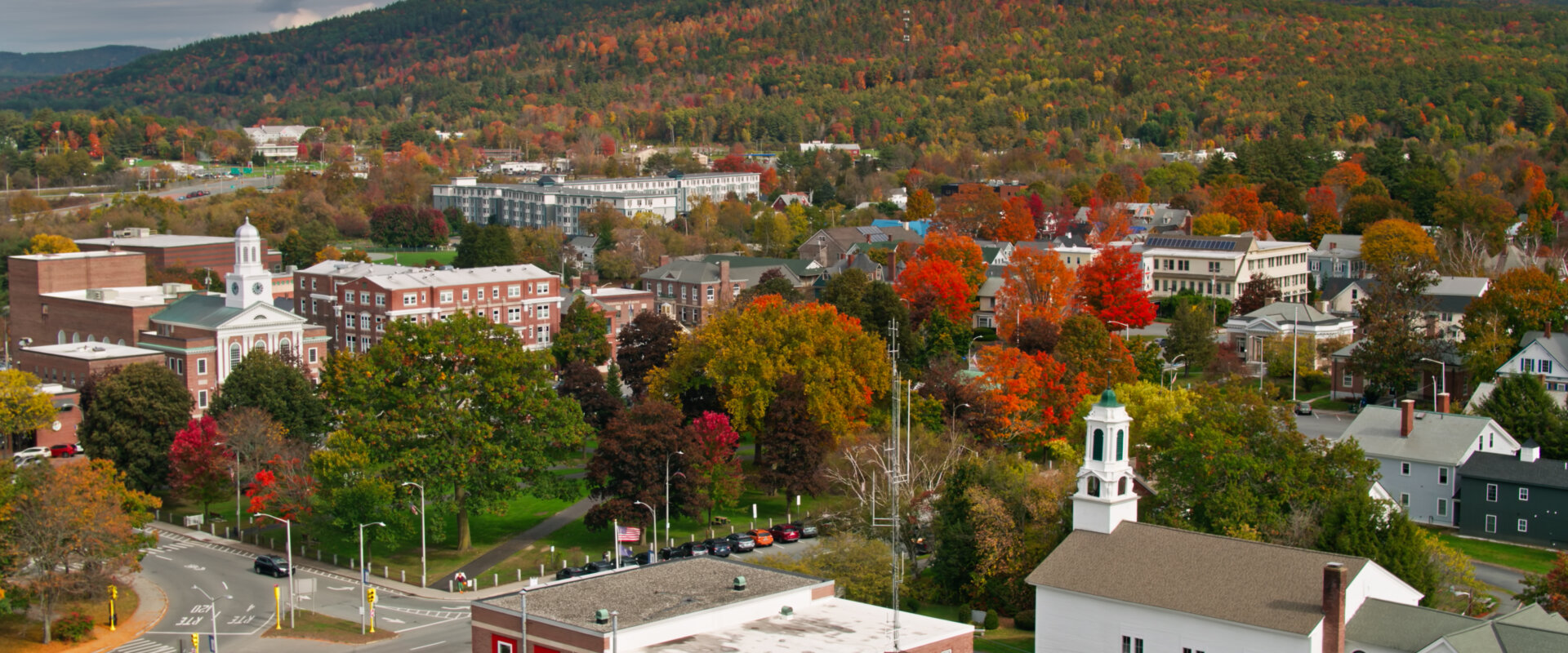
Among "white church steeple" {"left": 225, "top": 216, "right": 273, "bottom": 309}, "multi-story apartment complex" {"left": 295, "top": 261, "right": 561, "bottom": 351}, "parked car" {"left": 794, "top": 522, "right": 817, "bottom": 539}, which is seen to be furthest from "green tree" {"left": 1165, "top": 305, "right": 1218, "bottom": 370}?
"white church steeple" {"left": 225, "top": 216, "right": 273, "bottom": 309}

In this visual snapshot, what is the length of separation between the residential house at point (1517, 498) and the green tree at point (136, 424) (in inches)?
2037

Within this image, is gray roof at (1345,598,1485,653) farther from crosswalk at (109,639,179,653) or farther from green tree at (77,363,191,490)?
green tree at (77,363,191,490)

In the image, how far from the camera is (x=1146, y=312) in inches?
3789

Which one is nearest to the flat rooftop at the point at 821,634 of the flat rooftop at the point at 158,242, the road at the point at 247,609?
the road at the point at 247,609

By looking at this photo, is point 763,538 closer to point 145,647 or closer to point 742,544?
point 742,544

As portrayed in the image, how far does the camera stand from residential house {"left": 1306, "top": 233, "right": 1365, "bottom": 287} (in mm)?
113000

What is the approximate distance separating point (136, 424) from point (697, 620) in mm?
37840

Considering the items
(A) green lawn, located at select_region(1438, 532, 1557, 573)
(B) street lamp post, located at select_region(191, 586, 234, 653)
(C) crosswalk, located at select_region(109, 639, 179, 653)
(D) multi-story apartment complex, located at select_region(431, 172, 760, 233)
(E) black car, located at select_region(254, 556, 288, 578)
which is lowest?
(C) crosswalk, located at select_region(109, 639, 179, 653)

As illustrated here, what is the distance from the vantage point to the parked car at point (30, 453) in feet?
210

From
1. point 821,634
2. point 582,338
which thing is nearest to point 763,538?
point 821,634

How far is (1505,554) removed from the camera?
2179 inches

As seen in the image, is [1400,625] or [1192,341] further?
[1192,341]

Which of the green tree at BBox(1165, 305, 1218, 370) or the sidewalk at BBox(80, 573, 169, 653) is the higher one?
the green tree at BBox(1165, 305, 1218, 370)

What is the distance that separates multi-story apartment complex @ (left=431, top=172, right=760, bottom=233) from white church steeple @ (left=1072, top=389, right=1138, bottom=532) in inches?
4536
